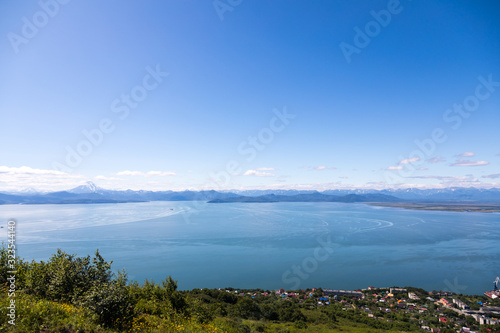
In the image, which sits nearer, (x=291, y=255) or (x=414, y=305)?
(x=414, y=305)

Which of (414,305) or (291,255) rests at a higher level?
(291,255)

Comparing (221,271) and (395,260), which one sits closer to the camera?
(221,271)

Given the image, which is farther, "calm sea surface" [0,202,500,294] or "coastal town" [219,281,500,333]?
"calm sea surface" [0,202,500,294]

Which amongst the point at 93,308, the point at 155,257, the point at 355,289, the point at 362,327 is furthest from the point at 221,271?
the point at 93,308

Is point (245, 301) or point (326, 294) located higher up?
point (245, 301)

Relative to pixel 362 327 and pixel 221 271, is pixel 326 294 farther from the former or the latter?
pixel 221 271

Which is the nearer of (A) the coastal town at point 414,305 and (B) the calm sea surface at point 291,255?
(A) the coastal town at point 414,305

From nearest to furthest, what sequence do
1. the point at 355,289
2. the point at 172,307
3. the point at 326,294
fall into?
the point at 172,307 < the point at 326,294 < the point at 355,289

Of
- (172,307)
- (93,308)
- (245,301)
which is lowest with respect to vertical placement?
(245,301)
